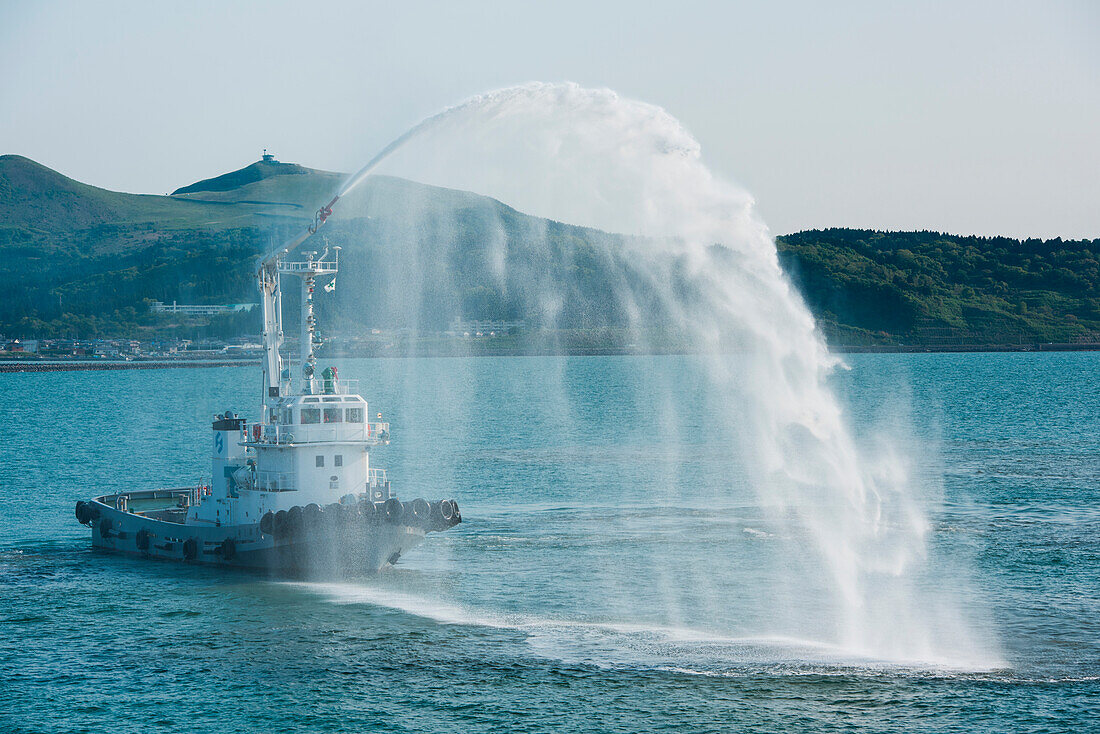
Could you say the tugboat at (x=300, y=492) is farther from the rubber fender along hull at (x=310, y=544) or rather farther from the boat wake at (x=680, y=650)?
the boat wake at (x=680, y=650)

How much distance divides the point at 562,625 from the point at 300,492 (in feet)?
48.5

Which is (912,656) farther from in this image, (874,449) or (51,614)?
(874,449)

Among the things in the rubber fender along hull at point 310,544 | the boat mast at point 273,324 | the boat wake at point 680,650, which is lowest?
the boat wake at point 680,650

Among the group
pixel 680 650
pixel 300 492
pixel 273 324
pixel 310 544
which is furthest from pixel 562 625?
pixel 273 324

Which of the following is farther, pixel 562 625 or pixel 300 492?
pixel 300 492

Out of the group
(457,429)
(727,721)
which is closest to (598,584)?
(727,721)

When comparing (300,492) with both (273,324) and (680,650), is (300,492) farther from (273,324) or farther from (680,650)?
(680,650)

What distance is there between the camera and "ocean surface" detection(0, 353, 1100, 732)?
1271 inches

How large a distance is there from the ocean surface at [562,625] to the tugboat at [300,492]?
1322 millimetres

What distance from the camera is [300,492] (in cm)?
4934

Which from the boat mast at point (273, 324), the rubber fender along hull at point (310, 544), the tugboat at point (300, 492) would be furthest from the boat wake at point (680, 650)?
the boat mast at point (273, 324)

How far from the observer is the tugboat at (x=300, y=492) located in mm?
48125

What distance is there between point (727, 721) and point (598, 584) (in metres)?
16.0

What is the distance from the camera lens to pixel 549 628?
4047 cm
